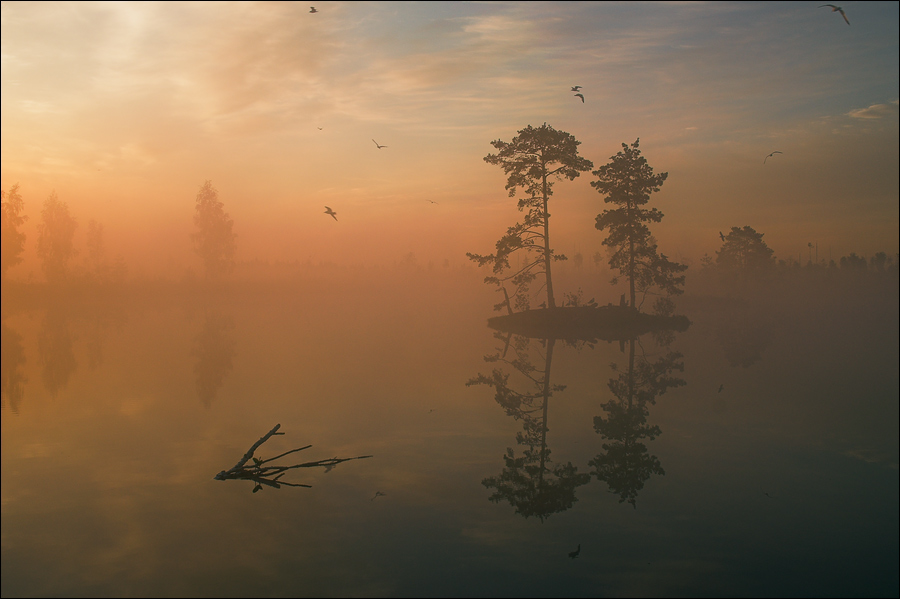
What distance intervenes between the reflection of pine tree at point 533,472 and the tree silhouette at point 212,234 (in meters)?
95.0

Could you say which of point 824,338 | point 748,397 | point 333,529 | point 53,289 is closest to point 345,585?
point 333,529

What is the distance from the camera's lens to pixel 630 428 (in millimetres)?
17203

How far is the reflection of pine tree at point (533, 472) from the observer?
11.5 m

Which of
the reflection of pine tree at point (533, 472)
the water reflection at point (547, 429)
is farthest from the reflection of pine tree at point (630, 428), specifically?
the reflection of pine tree at point (533, 472)

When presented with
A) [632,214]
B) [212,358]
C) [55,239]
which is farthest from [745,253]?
[55,239]

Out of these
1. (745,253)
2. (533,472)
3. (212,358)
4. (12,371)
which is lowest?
(533,472)

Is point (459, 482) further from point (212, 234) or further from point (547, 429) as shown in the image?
point (212, 234)

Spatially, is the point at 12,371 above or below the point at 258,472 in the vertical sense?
above

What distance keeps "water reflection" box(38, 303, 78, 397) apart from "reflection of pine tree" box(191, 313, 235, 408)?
5644mm

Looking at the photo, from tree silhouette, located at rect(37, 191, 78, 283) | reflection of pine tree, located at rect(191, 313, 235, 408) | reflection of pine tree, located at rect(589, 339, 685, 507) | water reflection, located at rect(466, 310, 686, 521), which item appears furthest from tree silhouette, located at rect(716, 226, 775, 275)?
tree silhouette, located at rect(37, 191, 78, 283)

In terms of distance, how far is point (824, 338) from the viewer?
45094 millimetres

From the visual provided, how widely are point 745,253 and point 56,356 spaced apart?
88398 millimetres

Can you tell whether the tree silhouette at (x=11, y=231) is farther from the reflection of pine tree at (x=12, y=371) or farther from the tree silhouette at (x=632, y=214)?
the tree silhouette at (x=632, y=214)

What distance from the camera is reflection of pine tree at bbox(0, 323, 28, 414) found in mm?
22719
